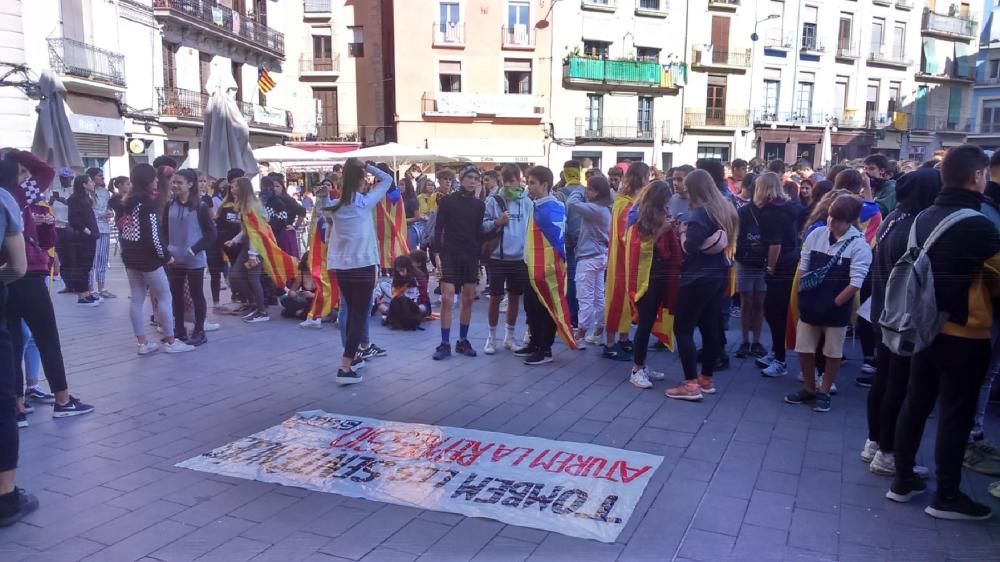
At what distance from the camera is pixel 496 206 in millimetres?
6527

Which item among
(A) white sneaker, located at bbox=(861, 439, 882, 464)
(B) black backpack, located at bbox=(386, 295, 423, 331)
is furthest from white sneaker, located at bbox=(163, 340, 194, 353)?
(A) white sneaker, located at bbox=(861, 439, 882, 464)

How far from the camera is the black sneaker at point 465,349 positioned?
22.1 ft

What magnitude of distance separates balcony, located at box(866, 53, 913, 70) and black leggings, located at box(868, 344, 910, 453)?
4087 centimetres

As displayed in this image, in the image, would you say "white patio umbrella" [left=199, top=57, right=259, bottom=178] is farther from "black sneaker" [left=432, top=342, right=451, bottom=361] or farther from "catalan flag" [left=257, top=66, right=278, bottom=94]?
"catalan flag" [left=257, top=66, right=278, bottom=94]

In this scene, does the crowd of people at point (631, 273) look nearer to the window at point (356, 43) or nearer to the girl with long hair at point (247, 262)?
the girl with long hair at point (247, 262)

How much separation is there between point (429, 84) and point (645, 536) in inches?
1292

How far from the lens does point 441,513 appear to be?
351cm

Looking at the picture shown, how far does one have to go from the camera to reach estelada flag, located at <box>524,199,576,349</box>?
258 inches

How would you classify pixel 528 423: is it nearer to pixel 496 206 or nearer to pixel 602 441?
pixel 602 441

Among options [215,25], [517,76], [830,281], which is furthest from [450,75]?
[830,281]

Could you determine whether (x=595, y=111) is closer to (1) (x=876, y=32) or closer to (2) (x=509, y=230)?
(1) (x=876, y=32)

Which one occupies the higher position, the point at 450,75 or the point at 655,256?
the point at 450,75

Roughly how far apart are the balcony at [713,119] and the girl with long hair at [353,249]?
3320 centimetres

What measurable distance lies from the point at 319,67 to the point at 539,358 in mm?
33642
